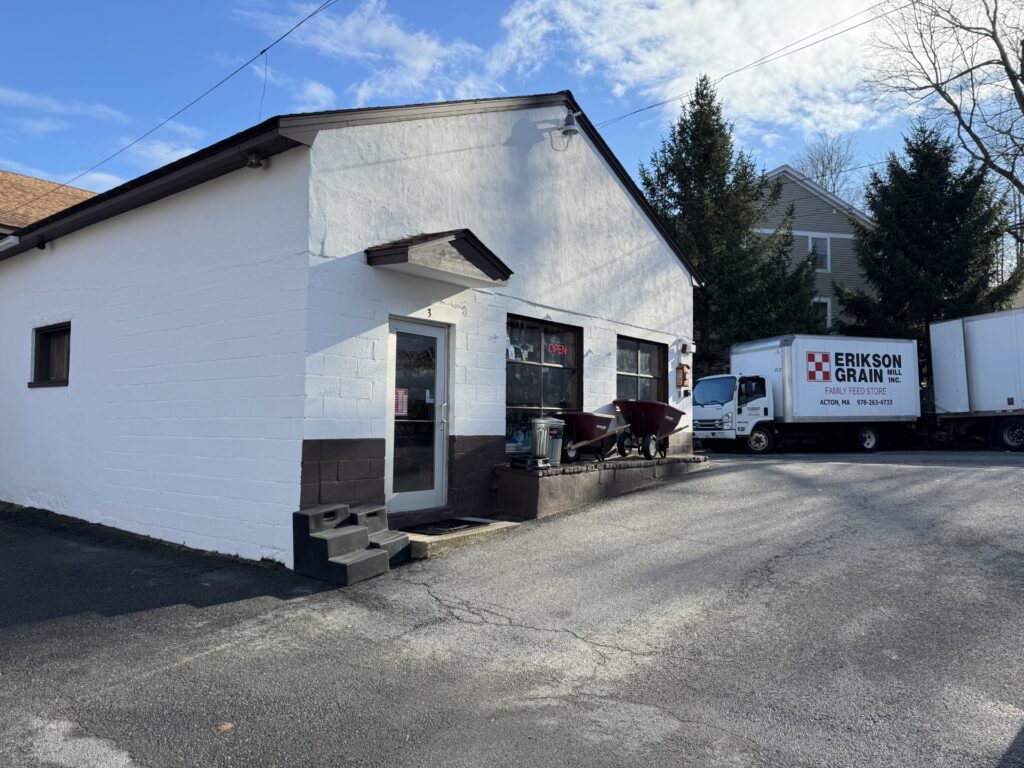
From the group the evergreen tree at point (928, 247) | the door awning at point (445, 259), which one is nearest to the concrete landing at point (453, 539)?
the door awning at point (445, 259)

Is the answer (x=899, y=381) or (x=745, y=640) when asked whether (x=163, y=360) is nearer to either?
(x=745, y=640)

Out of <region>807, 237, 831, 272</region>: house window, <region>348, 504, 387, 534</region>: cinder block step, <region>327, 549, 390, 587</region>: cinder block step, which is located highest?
<region>807, 237, 831, 272</region>: house window

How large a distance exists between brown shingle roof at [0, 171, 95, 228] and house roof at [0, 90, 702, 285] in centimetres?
283

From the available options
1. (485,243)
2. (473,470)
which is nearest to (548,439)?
(473,470)

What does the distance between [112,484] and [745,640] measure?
310 inches

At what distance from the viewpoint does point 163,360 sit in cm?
832

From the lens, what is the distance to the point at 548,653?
188 inches

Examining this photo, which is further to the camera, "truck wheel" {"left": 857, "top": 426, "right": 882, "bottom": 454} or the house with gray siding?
the house with gray siding

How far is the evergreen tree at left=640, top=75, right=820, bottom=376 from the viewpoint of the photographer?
79.0 ft

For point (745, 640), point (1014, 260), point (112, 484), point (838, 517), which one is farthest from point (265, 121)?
point (1014, 260)

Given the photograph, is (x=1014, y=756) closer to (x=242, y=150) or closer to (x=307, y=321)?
(x=307, y=321)

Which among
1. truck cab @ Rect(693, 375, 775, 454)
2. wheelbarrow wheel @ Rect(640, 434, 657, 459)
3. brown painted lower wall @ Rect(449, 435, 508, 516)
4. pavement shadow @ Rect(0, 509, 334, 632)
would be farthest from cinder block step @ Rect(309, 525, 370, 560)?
truck cab @ Rect(693, 375, 775, 454)

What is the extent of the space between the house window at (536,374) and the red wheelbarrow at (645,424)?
1.01 meters

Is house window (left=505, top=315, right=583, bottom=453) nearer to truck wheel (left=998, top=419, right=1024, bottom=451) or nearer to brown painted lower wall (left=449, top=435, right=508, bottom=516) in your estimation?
brown painted lower wall (left=449, top=435, right=508, bottom=516)
